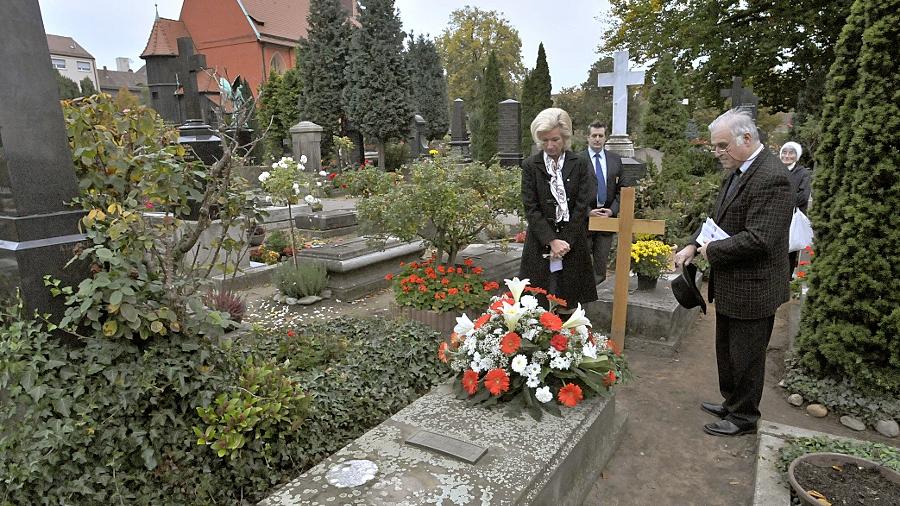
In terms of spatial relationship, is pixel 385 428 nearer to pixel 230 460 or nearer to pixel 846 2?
pixel 230 460

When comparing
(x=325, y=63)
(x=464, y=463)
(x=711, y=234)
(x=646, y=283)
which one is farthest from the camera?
(x=325, y=63)

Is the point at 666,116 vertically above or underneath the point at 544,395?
above

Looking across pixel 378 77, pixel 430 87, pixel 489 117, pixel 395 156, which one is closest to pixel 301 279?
pixel 378 77

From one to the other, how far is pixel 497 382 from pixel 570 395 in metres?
0.37

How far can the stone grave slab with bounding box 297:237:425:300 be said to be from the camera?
6184 millimetres

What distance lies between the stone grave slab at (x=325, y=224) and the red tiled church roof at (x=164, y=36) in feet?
68.9

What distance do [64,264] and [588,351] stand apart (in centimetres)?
252

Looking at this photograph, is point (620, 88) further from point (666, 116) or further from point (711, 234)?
point (711, 234)

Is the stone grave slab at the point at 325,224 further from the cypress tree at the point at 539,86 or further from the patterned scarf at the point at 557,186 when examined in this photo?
the cypress tree at the point at 539,86

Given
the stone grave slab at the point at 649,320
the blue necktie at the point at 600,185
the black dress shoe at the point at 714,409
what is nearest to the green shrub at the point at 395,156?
the blue necktie at the point at 600,185

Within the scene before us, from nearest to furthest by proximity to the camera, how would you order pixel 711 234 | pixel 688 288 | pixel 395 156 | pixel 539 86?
pixel 711 234 → pixel 688 288 → pixel 395 156 → pixel 539 86

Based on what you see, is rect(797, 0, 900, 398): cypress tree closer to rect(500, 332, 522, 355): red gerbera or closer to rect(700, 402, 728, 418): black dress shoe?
rect(700, 402, 728, 418): black dress shoe

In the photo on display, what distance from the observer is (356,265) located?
6.26 meters

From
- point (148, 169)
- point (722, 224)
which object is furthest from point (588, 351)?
point (148, 169)
